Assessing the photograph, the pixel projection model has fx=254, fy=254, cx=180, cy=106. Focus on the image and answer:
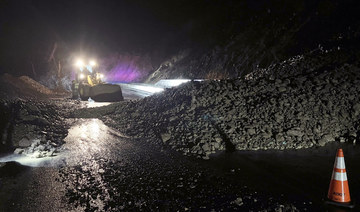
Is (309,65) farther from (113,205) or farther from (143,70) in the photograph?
(143,70)

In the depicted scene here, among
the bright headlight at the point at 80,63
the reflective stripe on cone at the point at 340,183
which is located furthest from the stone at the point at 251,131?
the bright headlight at the point at 80,63

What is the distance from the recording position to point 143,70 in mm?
38312

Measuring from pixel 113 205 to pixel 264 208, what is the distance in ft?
7.18

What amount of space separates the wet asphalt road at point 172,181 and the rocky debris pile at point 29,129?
0.93m

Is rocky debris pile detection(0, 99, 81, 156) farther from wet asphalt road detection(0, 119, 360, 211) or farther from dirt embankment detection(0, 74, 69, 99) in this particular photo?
dirt embankment detection(0, 74, 69, 99)

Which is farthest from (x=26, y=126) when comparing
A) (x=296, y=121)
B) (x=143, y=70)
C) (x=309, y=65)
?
(x=143, y=70)

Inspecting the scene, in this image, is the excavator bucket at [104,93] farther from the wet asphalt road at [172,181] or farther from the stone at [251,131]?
the stone at [251,131]

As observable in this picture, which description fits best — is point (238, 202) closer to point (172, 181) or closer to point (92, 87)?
point (172, 181)

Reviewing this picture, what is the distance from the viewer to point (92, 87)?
15.5 metres

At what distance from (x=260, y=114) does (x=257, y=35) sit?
48.9 ft

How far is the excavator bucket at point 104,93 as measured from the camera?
1547 centimetres

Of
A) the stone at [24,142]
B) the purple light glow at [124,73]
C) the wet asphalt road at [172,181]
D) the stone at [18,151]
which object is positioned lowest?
the wet asphalt road at [172,181]

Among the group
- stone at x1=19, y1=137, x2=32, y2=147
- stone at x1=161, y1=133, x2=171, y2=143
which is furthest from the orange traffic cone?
stone at x1=19, y1=137, x2=32, y2=147

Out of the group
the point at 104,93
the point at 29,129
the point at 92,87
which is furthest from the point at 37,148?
the point at 92,87
